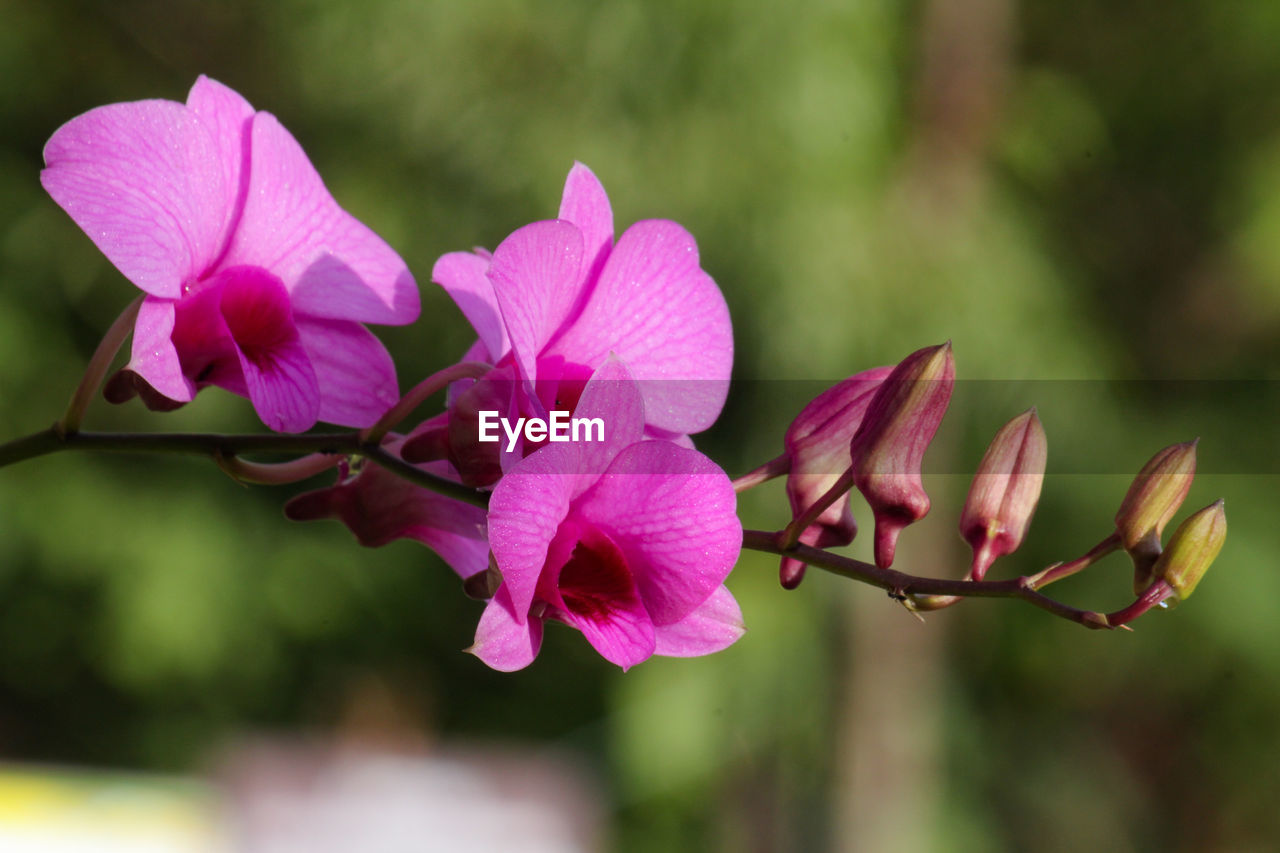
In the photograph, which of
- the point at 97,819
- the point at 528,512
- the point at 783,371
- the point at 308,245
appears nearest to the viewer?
the point at 528,512

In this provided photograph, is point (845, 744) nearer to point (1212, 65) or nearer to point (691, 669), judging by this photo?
point (691, 669)

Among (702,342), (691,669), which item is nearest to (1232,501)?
(691,669)

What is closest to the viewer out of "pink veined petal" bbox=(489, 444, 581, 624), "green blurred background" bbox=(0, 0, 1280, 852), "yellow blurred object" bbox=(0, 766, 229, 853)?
"pink veined petal" bbox=(489, 444, 581, 624)

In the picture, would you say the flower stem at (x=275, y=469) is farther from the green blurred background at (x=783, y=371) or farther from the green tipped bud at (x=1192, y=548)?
the green blurred background at (x=783, y=371)

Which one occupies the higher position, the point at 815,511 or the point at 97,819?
the point at 815,511

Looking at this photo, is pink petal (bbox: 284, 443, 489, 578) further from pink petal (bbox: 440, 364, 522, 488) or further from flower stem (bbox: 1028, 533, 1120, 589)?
flower stem (bbox: 1028, 533, 1120, 589)

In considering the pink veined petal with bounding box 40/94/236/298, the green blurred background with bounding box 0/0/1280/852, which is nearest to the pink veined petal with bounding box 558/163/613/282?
the pink veined petal with bounding box 40/94/236/298

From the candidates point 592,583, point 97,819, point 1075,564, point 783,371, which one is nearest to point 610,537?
point 592,583

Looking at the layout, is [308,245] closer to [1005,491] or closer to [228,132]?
[228,132]
